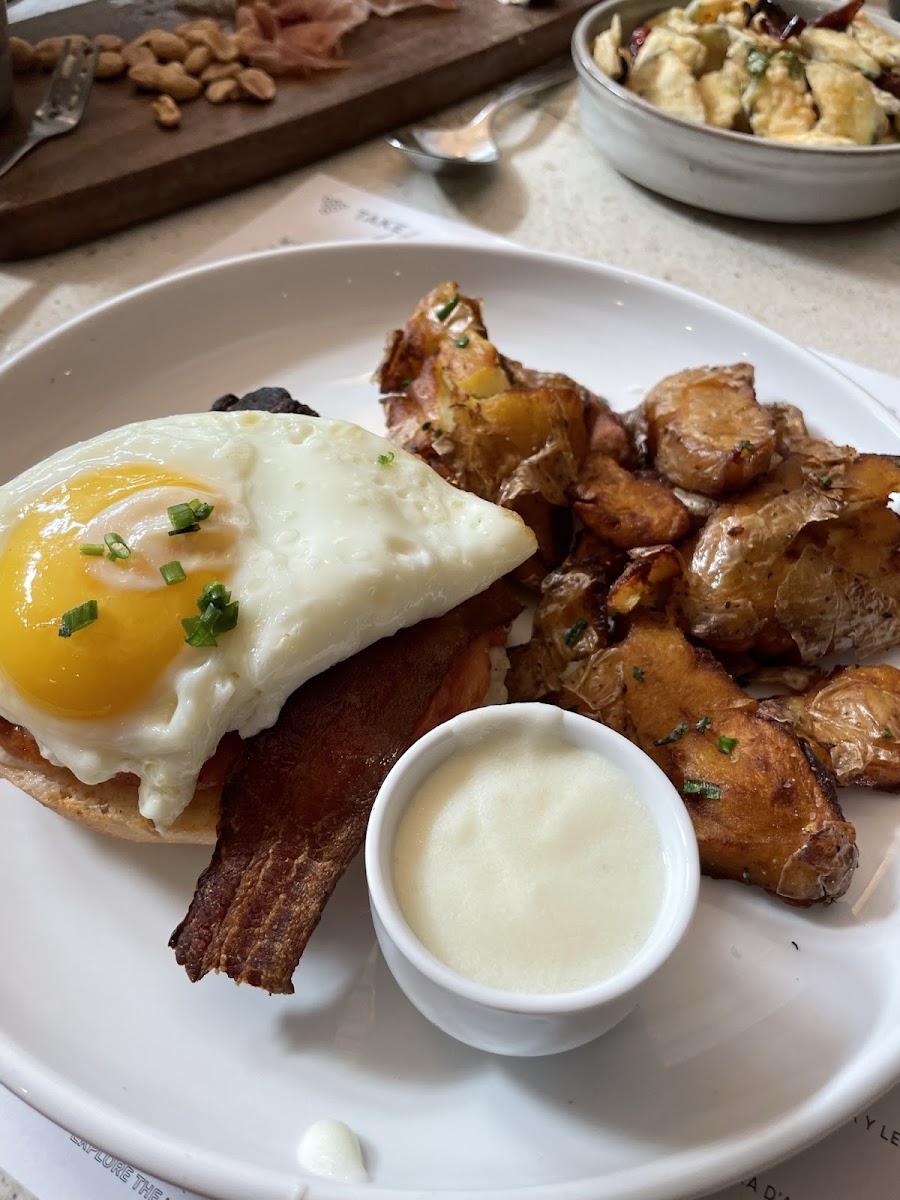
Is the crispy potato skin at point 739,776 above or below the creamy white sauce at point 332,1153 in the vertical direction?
above

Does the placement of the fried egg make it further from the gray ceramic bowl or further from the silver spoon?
the silver spoon

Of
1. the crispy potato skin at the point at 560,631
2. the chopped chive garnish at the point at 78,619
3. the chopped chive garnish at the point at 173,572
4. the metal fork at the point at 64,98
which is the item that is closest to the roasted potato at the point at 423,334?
the crispy potato skin at the point at 560,631

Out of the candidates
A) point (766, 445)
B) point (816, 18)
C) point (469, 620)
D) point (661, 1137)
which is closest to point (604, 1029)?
point (661, 1137)

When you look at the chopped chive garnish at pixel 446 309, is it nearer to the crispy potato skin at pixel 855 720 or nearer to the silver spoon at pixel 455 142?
the crispy potato skin at pixel 855 720

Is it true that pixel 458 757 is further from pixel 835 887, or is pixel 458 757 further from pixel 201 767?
pixel 835 887

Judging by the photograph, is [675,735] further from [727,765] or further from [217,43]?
[217,43]

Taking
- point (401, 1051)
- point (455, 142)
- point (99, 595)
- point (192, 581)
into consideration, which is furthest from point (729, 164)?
A: point (401, 1051)

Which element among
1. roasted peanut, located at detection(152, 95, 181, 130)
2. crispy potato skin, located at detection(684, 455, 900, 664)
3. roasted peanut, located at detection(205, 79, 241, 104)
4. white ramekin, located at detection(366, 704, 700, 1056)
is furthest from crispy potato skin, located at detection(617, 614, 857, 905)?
roasted peanut, located at detection(205, 79, 241, 104)
